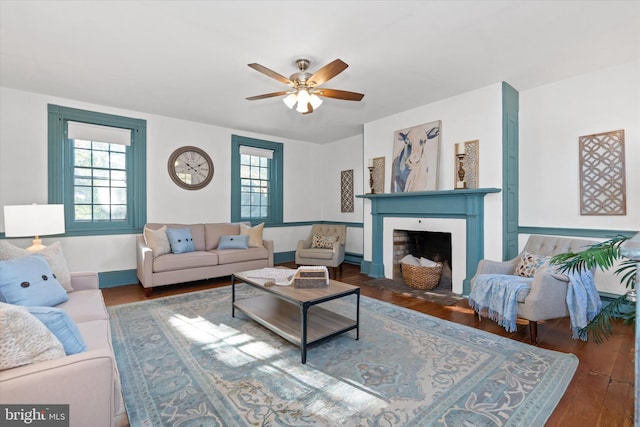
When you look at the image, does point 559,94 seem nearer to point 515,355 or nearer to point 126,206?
point 515,355

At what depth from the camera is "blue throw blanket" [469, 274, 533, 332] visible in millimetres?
2609

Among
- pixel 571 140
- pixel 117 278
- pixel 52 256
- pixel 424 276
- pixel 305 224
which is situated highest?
pixel 571 140

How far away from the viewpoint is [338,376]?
Result: 2037mm

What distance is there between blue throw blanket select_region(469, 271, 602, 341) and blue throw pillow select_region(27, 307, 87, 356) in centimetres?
302

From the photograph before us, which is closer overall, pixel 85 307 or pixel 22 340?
pixel 22 340

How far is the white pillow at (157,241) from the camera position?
4.17 m

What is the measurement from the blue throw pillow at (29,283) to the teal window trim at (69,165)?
2316mm

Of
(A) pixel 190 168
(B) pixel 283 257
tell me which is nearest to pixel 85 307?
(A) pixel 190 168

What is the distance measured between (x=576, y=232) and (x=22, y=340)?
4.66 metres

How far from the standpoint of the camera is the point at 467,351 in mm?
2379

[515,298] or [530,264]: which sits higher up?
[530,264]

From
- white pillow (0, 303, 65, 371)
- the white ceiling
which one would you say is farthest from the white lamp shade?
white pillow (0, 303, 65, 371)

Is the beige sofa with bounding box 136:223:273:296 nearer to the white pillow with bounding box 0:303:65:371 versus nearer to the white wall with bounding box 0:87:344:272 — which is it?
the white wall with bounding box 0:87:344:272

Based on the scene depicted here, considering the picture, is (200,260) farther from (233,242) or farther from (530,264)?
(530,264)
